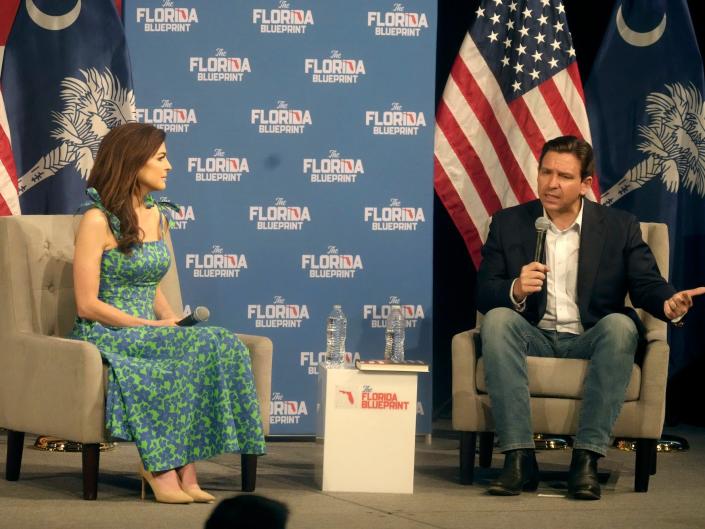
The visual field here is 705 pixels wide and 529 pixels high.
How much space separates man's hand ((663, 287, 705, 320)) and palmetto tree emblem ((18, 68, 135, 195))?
2.48m

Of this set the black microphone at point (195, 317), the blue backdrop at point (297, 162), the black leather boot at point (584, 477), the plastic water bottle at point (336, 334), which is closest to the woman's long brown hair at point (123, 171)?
the black microphone at point (195, 317)

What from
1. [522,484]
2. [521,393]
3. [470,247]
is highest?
[470,247]

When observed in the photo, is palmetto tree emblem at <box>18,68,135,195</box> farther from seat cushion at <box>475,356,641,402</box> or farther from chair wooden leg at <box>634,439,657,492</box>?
chair wooden leg at <box>634,439,657,492</box>

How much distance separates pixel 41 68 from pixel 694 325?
11.2ft

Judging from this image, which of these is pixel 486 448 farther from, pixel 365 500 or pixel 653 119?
pixel 653 119

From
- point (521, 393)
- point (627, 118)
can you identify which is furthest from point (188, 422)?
point (627, 118)

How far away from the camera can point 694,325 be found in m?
6.55

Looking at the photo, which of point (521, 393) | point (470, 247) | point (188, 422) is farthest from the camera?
point (470, 247)

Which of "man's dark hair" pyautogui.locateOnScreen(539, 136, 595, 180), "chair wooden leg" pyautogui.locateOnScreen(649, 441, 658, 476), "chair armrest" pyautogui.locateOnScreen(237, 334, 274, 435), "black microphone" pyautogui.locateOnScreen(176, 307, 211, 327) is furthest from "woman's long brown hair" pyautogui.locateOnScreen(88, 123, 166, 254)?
"chair wooden leg" pyautogui.locateOnScreen(649, 441, 658, 476)

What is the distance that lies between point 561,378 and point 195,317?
1.39 meters

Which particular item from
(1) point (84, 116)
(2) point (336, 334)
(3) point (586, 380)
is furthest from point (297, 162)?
(3) point (586, 380)

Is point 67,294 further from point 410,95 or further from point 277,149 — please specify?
point 410,95

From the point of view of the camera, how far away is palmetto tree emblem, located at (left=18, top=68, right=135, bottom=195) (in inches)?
229

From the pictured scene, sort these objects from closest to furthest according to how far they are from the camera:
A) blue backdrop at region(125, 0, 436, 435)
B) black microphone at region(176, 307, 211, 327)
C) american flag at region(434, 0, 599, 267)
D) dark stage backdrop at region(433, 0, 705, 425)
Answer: black microphone at region(176, 307, 211, 327)
blue backdrop at region(125, 0, 436, 435)
american flag at region(434, 0, 599, 267)
dark stage backdrop at region(433, 0, 705, 425)
